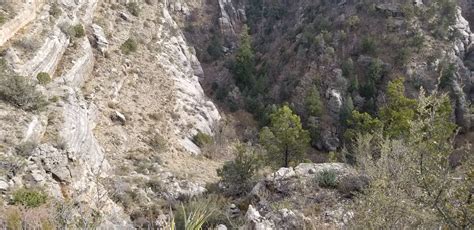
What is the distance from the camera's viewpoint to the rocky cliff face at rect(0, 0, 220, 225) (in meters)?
13.0

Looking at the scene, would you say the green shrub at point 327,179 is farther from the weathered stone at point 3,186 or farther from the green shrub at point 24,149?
the weathered stone at point 3,186

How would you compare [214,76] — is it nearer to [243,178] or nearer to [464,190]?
[243,178]

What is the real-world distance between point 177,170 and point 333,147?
17.7 m

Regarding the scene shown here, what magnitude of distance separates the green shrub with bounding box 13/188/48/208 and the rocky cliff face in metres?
0.49

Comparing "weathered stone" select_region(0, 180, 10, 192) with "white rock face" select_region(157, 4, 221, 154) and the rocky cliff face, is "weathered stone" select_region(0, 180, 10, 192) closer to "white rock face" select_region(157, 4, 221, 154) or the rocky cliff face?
the rocky cliff face

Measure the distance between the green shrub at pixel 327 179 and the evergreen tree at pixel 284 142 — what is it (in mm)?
6681

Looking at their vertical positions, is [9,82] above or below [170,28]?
above

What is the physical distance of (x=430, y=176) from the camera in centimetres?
523

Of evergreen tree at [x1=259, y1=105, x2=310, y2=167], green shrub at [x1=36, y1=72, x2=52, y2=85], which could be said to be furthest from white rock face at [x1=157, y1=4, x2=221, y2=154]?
green shrub at [x1=36, y1=72, x2=52, y2=85]

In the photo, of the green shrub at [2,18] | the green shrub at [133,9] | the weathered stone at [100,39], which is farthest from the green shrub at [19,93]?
the green shrub at [133,9]

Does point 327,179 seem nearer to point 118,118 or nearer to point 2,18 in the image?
point 118,118

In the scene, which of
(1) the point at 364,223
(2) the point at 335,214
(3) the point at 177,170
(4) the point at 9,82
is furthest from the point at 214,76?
(1) the point at 364,223

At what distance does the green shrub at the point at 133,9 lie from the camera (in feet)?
98.2

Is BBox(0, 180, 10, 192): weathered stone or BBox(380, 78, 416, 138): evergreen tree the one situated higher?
BBox(0, 180, 10, 192): weathered stone
